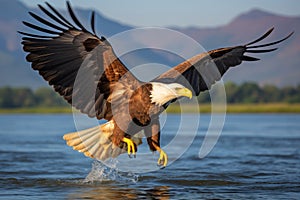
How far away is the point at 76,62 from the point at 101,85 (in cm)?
47

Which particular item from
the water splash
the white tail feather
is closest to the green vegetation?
the water splash

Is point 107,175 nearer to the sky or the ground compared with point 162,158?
nearer to the ground

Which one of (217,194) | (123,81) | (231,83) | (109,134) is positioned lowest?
(217,194)

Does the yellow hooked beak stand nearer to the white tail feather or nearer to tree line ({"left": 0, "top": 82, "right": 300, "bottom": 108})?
the white tail feather

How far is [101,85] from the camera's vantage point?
29.7 feet

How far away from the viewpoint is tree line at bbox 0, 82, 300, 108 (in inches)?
2735

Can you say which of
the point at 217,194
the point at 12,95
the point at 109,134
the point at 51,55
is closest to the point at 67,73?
the point at 51,55

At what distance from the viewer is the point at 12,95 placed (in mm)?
75125

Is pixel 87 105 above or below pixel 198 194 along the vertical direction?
above

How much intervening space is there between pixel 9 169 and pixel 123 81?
3622 mm

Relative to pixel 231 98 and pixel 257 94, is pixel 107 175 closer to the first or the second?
pixel 231 98

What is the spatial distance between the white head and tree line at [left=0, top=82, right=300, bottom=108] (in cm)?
5841

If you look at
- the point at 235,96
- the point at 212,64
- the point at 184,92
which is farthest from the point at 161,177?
the point at 235,96

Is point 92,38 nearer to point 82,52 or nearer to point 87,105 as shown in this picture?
point 82,52
